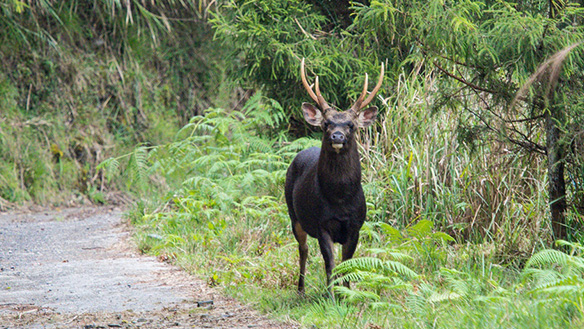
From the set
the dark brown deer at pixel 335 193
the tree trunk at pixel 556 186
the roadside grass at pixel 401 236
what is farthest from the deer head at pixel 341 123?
the tree trunk at pixel 556 186

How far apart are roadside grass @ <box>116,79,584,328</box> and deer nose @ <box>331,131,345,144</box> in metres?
0.76

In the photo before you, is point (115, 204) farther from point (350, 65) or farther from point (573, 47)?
point (573, 47)

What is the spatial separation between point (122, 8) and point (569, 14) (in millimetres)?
10883

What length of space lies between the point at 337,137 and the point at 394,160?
89.0 inches

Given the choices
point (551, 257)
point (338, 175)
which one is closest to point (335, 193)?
point (338, 175)

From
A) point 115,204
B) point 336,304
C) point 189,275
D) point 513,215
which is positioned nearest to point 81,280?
point 189,275

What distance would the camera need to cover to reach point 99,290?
5.51m

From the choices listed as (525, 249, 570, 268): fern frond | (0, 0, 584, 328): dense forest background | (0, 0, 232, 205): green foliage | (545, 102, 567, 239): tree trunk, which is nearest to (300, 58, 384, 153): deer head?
(0, 0, 584, 328): dense forest background

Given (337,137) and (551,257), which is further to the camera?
(337,137)

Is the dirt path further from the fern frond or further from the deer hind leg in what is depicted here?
the fern frond

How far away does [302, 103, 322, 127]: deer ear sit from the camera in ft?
18.0

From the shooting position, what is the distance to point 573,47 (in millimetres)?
4074

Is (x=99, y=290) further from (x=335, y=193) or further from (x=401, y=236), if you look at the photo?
(x=401, y=236)

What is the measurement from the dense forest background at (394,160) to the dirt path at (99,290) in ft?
0.84
